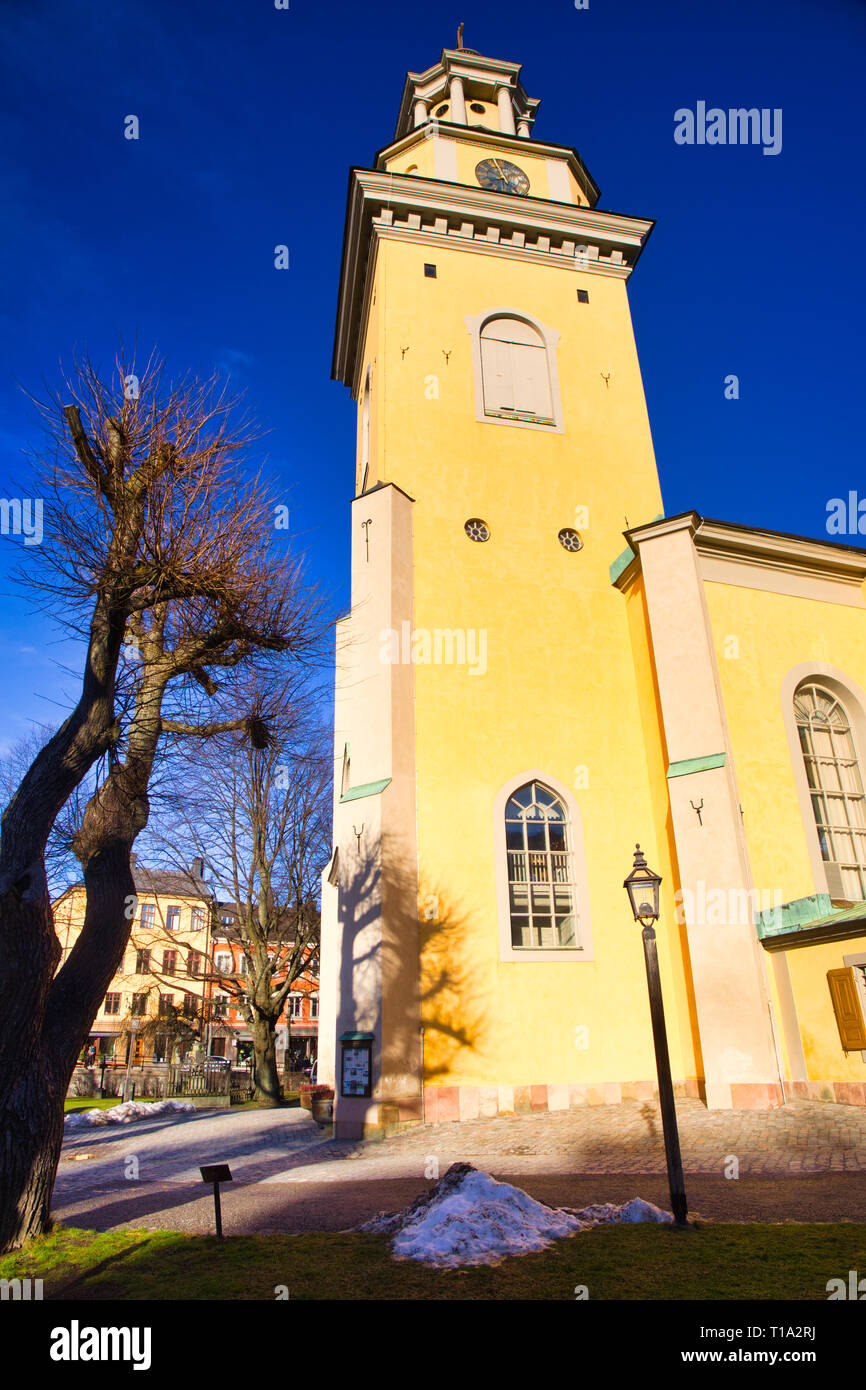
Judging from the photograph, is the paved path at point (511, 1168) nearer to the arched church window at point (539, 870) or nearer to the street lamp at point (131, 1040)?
the arched church window at point (539, 870)

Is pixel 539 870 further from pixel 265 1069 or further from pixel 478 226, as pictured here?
pixel 478 226

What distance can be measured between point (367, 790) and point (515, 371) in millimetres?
10216

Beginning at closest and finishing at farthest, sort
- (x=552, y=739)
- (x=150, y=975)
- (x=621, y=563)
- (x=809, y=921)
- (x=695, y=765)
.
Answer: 1. (x=809, y=921)
2. (x=695, y=765)
3. (x=552, y=739)
4. (x=621, y=563)
5. (x=150, y=975)

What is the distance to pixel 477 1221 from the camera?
592cm

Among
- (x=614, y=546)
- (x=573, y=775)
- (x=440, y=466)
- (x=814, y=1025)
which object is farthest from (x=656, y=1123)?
(x=440, y=466)

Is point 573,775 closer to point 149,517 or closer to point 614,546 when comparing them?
point 614,546

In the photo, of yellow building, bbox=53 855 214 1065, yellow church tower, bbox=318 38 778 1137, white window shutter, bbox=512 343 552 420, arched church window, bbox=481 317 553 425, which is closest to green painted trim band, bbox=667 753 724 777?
yellow church tower, bbox=318 38 778 1137

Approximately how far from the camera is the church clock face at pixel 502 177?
2094 centimetres

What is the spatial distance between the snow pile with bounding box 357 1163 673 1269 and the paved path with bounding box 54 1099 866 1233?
0.60 meters

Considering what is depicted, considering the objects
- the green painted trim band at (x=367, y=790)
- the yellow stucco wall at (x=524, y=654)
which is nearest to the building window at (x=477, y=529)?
the yellow stucco wall at (x=524, y=654)

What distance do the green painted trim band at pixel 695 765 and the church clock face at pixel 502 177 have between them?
15565 mm

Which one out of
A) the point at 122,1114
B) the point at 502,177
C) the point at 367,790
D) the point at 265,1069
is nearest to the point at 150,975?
the point at 265,1069

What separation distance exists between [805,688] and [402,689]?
7154mm

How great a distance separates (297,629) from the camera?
9.62 metres
